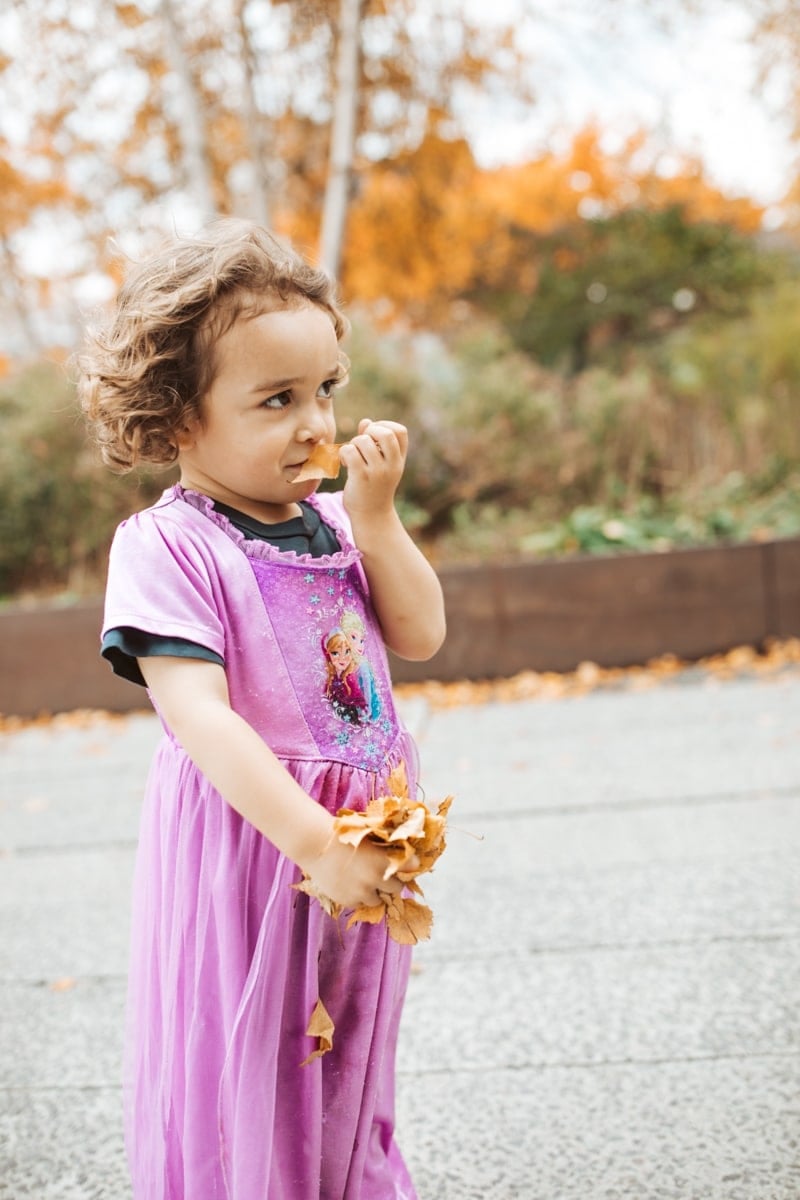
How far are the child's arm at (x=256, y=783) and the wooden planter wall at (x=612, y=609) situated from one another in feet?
15.0

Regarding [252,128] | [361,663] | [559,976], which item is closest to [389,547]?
[361,663]

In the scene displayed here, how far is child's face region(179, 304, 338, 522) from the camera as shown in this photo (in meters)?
1.28

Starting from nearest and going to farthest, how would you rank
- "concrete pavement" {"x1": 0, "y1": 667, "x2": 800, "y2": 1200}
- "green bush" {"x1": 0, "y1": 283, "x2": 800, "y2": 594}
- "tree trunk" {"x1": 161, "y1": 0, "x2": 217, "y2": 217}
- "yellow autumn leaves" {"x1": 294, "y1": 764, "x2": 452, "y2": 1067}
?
"yellow autumn leaves" {"x1": 294, "y1": 764, "x2": 452, "y2": 1067} → "concrete pavement" {"x1": 0, "y1": 667, "x2": 800, "y2": 1200} → "green bush" {"x1": 0, "y1": 283, "x2": 800, "y2": 594} → "tree trunk" {"x1": 161, "y1": 0, "x2": 217, "y2": 217}

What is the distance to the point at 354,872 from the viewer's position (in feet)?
3.78

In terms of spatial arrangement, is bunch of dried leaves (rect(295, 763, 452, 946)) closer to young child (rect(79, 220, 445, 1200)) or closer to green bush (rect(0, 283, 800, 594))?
young child (rect(79, 220, 445, 1200))

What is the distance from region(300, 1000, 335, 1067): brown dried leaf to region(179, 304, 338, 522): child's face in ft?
2.13

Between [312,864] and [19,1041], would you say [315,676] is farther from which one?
[19,1041]

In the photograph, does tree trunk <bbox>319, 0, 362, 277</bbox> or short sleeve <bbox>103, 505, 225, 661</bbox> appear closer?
short sleeve <bbox>103, 505, 225, 661</bbox>

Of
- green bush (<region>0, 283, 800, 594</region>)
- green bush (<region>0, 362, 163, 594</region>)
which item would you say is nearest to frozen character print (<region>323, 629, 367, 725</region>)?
green bush (<region>0, 283, 800, 594</region>)

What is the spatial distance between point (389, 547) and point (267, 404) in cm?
27

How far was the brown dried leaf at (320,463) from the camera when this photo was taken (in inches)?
52.2

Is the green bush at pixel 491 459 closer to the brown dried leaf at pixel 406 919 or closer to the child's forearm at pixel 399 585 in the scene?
the child's forearm at pixel 399 585

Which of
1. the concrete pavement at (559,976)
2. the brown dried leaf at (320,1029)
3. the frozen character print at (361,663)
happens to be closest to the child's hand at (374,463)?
the frozen character print at (361,663)

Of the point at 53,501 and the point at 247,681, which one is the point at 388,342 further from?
the point at 247,681
